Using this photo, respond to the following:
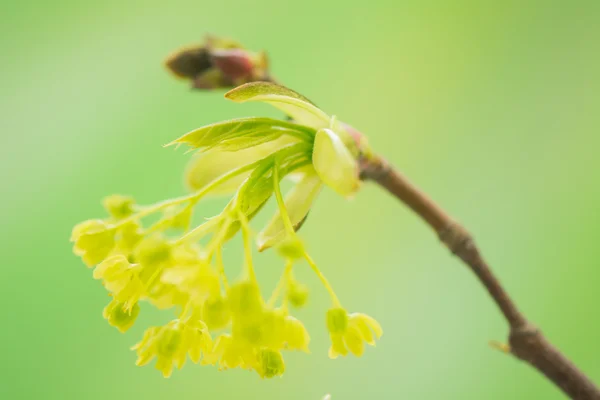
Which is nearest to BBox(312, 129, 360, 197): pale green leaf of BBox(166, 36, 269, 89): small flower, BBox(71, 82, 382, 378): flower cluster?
BBox(71, 82, 382, 378): flower cluster

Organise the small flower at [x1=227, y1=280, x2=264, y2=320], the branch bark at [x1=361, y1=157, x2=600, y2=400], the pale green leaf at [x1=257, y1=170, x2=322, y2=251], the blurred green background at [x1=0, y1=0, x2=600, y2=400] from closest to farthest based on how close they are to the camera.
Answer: the small flower at [x1=227, y1=280, x2=264, y2=320] → the pale green leaf at [x1=257, y1=170, x2=322, y2=251] → the branch bark at [x1=361, y1=157, x2=600, y2=400] → the blurred green background at [x1=0, y1=0, x2=600, y2=400]

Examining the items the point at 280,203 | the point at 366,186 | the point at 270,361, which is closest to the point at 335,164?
the point at 280,203

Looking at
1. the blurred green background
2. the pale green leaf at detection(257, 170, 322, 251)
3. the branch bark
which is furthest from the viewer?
the blurred green background

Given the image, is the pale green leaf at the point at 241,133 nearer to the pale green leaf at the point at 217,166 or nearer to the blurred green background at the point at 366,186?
the pale green leaf at the point at 217,166

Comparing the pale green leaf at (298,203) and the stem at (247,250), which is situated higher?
the pale green leaf at (298,203)

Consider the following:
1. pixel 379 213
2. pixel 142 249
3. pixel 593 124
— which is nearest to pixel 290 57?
pixel 379 213

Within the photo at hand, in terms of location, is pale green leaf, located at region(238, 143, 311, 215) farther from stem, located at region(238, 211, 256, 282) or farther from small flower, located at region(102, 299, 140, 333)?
small flower, located at region(102, 299, 140, 333)

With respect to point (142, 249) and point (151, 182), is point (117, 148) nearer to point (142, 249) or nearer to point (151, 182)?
point (151, 182)

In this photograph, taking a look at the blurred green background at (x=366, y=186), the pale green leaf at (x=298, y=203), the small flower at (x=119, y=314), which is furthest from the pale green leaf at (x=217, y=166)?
the blurred green background at (x=366, y=186)
